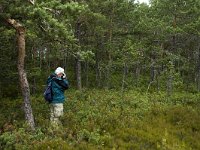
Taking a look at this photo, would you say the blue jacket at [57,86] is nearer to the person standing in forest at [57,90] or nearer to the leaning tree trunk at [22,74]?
the person standing in forest at [57,90]

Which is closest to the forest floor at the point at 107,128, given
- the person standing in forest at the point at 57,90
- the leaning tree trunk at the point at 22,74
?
the person standing in forest at the point at 57,90

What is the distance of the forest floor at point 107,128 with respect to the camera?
11.2 meters

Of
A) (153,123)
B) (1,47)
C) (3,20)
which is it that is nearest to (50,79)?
(3,20)

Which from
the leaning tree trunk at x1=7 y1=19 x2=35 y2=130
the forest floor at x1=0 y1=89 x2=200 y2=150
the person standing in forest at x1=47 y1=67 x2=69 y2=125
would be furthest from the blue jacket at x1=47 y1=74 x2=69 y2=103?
the leaning tree trunk at x1=7 y1=19 x2=35 y2=130

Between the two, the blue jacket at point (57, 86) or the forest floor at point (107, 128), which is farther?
the blue jacket at point (57, 86)

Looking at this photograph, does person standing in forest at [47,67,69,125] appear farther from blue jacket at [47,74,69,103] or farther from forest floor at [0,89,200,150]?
forest floor at [0,89,200,150]

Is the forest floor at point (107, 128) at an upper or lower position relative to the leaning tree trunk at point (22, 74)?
lower

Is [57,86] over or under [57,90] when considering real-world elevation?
over

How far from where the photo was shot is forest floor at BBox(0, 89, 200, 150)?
11156mm

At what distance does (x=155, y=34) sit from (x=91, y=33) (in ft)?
18.1

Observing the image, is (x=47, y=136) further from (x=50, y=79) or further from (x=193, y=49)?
(x=193, y=49)

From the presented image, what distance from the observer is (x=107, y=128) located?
1257 cm

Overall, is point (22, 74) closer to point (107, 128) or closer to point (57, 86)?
point (57, 86)

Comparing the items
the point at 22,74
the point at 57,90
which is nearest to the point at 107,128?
the point at 57,90
